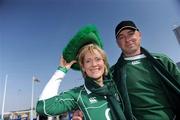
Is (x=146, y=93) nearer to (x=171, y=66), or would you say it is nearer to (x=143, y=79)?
(x=143, y=79)

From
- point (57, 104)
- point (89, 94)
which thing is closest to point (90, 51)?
point (89, 94)

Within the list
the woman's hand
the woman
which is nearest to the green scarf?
the woman

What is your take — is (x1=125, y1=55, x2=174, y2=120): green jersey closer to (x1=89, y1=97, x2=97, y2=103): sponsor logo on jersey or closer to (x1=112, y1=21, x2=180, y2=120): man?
(x1=112, y1=21, x2=180, y2=120): man

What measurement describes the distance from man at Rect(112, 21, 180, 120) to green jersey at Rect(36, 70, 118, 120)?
0.22 metres

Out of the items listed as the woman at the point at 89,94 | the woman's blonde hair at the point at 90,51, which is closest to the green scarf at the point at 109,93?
the woman at the point at 89,94

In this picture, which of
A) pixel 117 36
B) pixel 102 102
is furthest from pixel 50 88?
pixel 117 36

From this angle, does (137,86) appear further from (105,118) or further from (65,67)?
(65,67)

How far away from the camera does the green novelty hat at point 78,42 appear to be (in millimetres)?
2152

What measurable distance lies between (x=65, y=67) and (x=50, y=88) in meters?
0.26

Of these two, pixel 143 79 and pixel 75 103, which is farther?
pixel 143 79

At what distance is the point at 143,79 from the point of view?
7.14ft

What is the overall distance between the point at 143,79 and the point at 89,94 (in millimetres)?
551

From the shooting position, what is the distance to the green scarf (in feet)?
5.94

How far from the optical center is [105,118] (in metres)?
1.81
